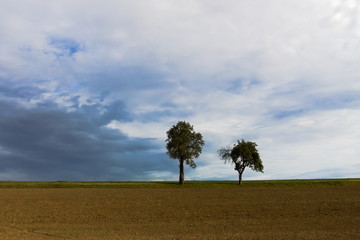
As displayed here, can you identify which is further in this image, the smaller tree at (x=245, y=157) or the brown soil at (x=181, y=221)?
the smaller tree at (x=245, y=157)

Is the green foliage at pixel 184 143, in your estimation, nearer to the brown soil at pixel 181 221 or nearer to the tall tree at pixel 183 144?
the tall tree at pixel 183 144

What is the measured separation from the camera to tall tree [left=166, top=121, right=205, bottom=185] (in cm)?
7856

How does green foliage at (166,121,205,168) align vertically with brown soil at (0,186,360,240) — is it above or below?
above

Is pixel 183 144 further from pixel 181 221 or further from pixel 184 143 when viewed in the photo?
pixel 181 221

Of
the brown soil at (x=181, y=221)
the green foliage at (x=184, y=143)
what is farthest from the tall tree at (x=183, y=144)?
the brown soil at (x=181, y=221)

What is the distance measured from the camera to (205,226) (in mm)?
23812

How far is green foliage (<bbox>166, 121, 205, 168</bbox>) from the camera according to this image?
78.6 meters

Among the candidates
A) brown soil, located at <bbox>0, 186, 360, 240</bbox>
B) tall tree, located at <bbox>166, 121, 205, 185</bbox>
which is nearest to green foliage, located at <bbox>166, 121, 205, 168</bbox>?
tall tree, located at <bbox>166, 121, 205, 185</bbox>

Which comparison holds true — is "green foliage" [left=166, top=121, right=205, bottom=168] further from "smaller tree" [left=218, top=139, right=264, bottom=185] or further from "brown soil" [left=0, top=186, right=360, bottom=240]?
"brown soil" [left=0, top=186, right=360, bottom=240]

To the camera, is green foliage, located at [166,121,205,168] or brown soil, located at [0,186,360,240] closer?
brown soil, located at [0,186,360,240]

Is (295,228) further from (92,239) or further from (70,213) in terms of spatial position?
(70,213)

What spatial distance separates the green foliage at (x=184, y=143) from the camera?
7862 cm

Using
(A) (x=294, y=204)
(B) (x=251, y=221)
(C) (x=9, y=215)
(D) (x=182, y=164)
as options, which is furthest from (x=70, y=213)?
(D) (x=182, y=164)

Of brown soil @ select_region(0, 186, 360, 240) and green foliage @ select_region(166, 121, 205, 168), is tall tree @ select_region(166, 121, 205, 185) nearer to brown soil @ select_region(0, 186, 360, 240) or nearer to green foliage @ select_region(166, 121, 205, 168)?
green foliage @ select_region(166, 121, 205, 168)
